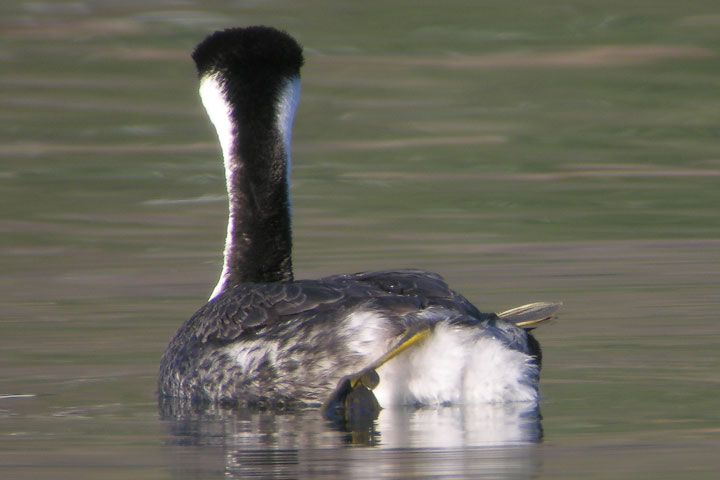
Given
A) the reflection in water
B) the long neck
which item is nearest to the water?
the reflection in water

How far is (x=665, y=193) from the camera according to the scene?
14.5 m

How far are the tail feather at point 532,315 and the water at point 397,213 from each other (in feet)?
0.77

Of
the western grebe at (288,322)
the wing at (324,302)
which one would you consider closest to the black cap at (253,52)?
the western grebe at (288,322)

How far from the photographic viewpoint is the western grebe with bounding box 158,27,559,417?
655cm

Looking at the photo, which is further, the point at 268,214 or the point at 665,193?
the point at 665,193

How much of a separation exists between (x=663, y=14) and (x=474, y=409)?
2099 cm

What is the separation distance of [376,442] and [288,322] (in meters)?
0.88

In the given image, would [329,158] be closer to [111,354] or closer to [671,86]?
[671,86]

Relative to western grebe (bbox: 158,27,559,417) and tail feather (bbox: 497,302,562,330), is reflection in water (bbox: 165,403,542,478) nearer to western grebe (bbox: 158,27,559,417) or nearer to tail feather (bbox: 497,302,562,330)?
western grebe (bbox: 158,27,559,417)

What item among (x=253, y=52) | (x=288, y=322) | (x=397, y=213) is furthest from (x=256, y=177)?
(x=397, y=213)

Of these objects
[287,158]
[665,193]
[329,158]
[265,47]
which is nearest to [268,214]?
[287,158]

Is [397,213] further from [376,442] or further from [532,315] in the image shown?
[376,442]

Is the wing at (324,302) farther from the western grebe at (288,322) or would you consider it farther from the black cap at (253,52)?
the black cap at (253,52)

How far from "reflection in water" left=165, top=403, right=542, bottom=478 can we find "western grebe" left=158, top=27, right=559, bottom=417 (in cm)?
10
